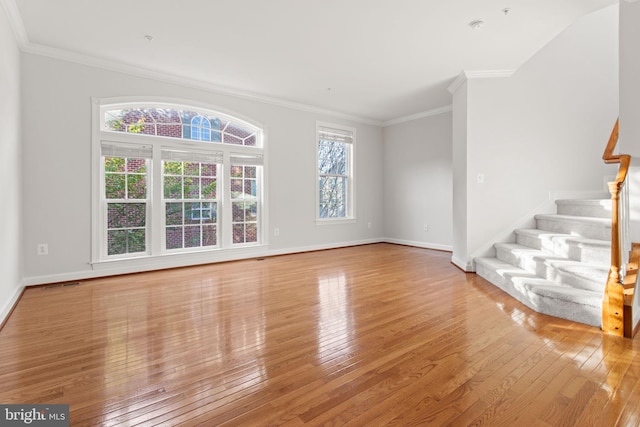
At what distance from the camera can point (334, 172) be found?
6477 millimetres

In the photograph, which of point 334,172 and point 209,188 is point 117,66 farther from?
point 334,172

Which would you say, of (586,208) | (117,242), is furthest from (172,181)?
(586,208)

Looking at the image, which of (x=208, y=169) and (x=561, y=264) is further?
(x=208, y=169)

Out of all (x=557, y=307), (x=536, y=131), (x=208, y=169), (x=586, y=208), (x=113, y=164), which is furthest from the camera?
(x=208, y=169)

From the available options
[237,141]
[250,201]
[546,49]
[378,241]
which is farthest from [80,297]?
[546,49]

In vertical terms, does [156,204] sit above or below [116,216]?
above

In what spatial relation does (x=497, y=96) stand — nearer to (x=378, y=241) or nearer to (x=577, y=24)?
(x=577, y=24)

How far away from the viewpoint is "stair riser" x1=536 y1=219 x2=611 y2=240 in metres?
3.13

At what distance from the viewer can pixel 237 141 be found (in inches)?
202

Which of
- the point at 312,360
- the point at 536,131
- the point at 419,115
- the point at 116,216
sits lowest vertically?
the point at 312,360

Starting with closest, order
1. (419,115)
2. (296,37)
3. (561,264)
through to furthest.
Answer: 1. (561,264)
2. (296,37)
3. (419,115)

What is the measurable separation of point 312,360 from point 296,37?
3101 millimetres

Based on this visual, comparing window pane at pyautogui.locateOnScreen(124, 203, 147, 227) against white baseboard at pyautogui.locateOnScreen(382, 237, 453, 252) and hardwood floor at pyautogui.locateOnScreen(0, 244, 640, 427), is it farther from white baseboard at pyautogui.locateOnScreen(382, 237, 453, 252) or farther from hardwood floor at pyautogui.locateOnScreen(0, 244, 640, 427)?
white baseboard at pyautogui.locateOnScreen(382, 237, 453, 252)

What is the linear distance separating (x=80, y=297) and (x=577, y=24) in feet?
21.9
